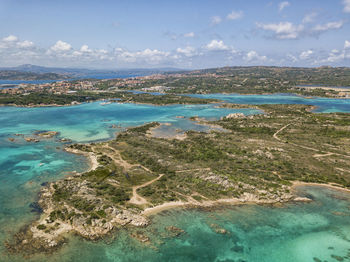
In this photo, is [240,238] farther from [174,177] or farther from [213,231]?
[174,177]

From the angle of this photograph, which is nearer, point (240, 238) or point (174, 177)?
point (240, 238)

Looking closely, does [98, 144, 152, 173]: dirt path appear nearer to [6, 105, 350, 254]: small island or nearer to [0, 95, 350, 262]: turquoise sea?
[6, 105, 350, 254]: small island

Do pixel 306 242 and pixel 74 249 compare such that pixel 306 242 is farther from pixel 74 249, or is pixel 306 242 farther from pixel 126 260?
pixel 74 249

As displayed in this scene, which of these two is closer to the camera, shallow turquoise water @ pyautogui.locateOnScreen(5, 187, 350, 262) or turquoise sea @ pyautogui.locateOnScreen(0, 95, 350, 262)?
shallow turquoise water @ pyautogui.locateOnScreen(5, 187, 350, 262)

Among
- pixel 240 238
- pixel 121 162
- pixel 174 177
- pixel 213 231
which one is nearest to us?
pixel 240 238

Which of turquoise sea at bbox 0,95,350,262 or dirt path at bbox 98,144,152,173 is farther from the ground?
dirt path at bbox 98,144,152,173

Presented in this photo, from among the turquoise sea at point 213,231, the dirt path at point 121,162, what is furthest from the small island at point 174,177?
the turquoise sea at point 213,231

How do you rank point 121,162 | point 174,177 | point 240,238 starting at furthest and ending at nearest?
point 121,162 → point 174,177 → point 240,238

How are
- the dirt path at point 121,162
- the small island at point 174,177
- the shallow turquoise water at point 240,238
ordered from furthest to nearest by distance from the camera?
the dirt path at point 121,162 → the small island at point 174,177 → the shallow turquoise water at point 240,238

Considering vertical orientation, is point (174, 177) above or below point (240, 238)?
above

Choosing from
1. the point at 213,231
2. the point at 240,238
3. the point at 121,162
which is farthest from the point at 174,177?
the point at 240,238

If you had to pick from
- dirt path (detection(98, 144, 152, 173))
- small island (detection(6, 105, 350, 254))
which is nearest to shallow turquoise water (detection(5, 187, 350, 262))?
small island (detection(6, 105, 350, 254))

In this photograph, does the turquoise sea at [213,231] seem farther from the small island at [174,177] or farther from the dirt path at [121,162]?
the dirt path at [121,162]
